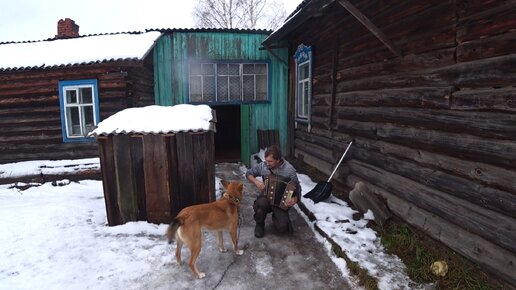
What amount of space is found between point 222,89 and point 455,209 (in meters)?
8.48

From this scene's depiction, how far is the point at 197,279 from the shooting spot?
11.7 ft

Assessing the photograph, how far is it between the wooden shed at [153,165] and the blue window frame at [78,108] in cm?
444

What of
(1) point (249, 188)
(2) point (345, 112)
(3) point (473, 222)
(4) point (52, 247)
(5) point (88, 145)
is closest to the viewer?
(3) point (473, 222)

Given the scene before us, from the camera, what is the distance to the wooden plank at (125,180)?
4.85m

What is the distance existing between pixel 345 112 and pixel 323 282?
384cm

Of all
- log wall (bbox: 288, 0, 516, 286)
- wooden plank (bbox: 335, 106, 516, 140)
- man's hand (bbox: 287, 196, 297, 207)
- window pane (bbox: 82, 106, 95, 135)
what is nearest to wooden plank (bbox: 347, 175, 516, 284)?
log wall (bbox: 288, 0, 516, 286)

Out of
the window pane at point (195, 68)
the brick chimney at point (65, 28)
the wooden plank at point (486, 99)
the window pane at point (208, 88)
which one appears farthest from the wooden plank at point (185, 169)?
the brick chimney at point (65, 28)

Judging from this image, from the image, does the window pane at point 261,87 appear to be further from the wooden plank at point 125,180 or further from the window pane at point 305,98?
the wooden plank at point 125,180

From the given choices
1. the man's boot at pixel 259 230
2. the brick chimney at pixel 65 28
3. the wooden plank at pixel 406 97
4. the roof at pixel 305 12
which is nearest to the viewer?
the wooden plank at pixel 406 97

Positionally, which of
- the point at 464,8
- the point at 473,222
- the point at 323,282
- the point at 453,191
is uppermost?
the point at 464,8

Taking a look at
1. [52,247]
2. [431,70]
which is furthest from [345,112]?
[52,247]

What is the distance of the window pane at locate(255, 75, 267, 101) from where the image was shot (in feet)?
36.1

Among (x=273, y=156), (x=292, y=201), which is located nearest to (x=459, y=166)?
(x=292, y=201)

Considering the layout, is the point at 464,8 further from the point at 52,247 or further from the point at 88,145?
the point at 88,145
